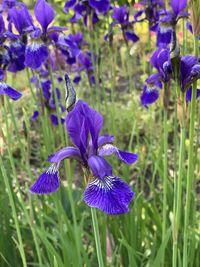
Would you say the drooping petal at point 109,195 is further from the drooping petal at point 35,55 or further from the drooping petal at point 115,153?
the drooping petal at point 35,55

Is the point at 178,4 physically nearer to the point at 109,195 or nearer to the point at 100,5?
the point at 100,5

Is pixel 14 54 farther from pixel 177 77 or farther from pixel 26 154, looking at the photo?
pixel 177 77

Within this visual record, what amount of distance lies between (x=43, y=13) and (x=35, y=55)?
314 millimetres

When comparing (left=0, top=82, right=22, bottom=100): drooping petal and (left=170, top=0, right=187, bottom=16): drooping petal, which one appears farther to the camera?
(left=170, top=0, right=187, bottom=16): drooping petal

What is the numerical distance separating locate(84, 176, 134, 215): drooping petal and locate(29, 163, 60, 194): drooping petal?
15 centimetres

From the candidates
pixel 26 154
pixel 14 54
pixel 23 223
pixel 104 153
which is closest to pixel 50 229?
pixel 23 223

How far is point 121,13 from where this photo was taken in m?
3.51

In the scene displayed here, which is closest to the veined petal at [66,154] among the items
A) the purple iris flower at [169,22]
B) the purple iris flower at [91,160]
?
the purple iris flower at [91,160]

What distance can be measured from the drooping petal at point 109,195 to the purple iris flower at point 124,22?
2197 mm

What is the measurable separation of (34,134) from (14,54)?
3.36 metres

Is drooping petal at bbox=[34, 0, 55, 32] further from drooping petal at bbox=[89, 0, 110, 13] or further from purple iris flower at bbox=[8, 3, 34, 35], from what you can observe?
drooping petal at bbox=[89, 0, 110, 13]

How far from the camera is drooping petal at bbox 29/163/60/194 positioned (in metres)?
1.56

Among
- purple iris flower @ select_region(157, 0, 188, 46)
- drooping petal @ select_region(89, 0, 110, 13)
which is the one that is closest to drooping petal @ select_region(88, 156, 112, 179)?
purple iris flower @ select_region(157, 0, 188, 46)

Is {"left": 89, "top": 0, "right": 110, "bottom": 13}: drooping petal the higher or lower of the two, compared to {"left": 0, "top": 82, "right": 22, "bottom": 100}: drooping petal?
higher
